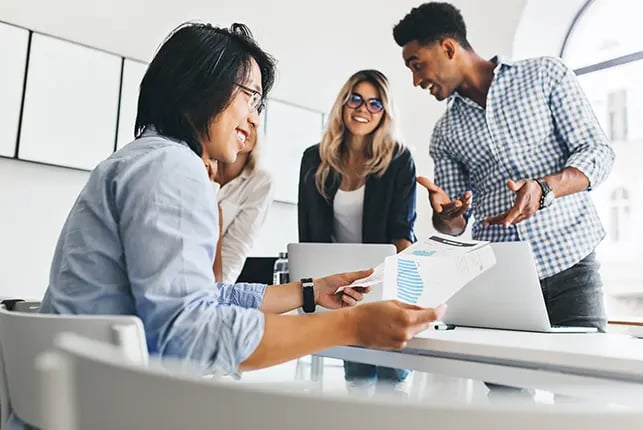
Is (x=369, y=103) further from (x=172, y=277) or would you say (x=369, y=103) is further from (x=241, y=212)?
(x=172, y=277)

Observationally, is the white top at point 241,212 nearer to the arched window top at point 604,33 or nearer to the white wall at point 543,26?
the white wall at point 543,26

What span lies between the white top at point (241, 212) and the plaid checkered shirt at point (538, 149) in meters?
0.90

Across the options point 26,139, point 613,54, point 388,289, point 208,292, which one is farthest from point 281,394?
point 613,54

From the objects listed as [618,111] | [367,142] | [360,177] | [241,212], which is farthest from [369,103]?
[618,111]

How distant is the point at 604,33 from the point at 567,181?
8.78 ft

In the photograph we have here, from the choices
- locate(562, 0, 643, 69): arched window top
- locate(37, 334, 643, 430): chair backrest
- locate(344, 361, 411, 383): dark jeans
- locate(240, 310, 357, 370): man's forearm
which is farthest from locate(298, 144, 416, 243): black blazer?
locate(562, 0, 643, 69): arched window top

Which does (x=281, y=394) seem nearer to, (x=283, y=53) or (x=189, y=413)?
(x=189, y=413)

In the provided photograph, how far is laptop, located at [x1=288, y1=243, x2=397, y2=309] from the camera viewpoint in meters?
1.45

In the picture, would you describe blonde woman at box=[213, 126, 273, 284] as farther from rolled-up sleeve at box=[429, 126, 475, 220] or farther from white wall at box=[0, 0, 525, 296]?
white wall at box=[0, 0, 525, 296]

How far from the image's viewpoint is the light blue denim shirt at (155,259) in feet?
2.48

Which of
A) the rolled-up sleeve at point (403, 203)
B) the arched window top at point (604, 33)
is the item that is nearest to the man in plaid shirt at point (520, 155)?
the rolled-up sleeve at point (403, 203)

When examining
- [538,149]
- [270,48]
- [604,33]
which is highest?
[604,33]

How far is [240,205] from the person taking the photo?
2.63m

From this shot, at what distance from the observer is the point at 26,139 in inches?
113
